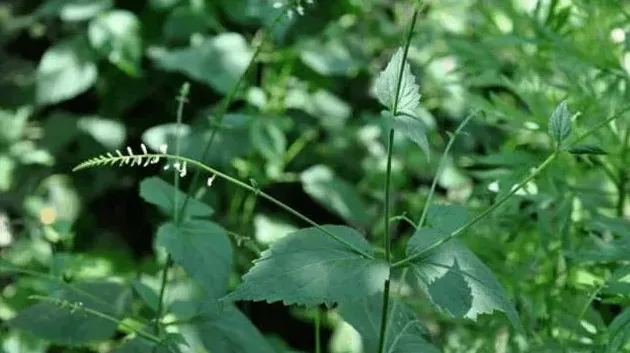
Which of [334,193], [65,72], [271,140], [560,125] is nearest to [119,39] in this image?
[65,72]

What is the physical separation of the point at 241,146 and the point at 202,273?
1.19m

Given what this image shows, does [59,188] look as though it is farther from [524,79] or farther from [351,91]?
[524,79]

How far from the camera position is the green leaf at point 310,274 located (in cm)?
110

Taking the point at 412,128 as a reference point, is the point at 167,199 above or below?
below

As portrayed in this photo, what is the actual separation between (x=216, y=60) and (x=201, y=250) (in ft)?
4.15

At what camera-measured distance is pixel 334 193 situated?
2705mm

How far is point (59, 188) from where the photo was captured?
2912 mm

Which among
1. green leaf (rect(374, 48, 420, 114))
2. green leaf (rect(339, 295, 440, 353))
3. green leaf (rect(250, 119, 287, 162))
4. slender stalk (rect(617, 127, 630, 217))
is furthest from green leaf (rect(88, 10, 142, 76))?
green leaf (rect(374, 48, 420, 114))

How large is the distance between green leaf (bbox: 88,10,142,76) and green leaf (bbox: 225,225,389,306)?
171 centimetres

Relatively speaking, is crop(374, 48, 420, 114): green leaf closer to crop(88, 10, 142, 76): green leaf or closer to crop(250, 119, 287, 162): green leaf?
crop(250, 119, 287, 162): green leaf

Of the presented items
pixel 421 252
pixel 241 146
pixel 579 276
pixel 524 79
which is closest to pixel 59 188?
pixel 241 146

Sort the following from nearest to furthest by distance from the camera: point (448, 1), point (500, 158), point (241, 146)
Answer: point (500, 158)
point (241, 146)
point (448, 1)

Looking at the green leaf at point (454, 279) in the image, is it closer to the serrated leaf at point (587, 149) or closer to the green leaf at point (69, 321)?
the serrated leaf at point (587, 149)

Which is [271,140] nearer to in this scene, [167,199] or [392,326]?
[167,199]
